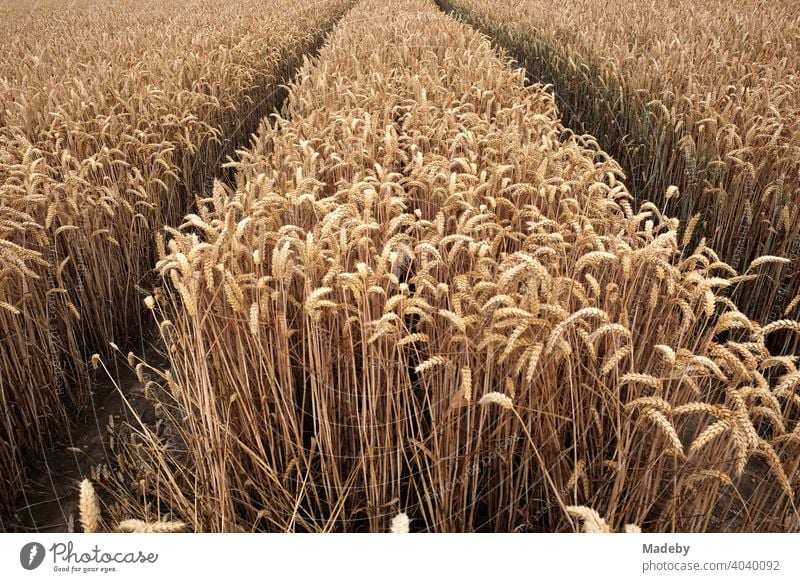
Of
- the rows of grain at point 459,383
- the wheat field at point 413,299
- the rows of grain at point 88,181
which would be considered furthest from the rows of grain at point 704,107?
the rows of grain at point 88,181

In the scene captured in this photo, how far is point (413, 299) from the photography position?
1306 mm

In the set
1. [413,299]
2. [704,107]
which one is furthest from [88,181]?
[704,107]

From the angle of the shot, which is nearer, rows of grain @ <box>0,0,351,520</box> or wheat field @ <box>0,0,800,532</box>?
wheat field @ <box>0,0,800,532</box>

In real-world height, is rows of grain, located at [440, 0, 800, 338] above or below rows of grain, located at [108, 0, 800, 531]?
above

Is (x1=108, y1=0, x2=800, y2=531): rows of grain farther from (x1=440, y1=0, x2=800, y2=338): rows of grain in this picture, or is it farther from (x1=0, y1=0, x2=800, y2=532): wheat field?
(x1=440, y1=0, x2=800, y2=338): rows of grain

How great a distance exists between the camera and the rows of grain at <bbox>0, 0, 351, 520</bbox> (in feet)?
6.57

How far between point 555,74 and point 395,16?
300 cm

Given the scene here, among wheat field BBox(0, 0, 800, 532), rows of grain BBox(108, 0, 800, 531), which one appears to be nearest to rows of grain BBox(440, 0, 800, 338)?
wheat field BBox(0, 0, 800, 532)

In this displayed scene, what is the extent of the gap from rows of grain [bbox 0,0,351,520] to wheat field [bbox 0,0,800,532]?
0.07 ft

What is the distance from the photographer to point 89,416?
2.32 m

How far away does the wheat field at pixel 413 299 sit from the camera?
129cm

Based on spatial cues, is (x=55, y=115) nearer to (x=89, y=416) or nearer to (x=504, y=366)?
(x=89, y=416)

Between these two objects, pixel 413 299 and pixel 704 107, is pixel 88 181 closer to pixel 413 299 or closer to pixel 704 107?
pixel 413 299

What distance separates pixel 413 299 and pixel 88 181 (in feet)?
6.48
